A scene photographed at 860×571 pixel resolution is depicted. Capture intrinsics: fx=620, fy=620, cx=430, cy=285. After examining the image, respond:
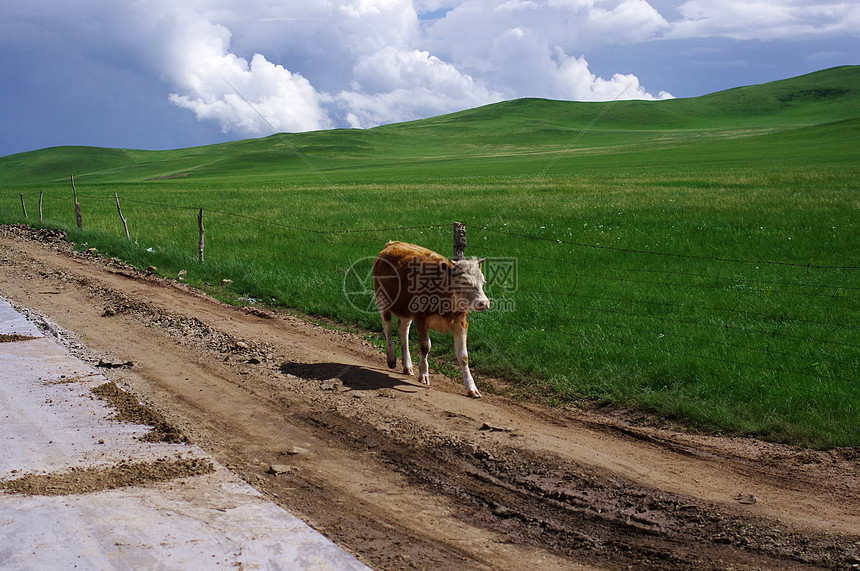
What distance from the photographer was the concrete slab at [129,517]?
4641 mm

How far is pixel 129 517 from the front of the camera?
516 centimetres

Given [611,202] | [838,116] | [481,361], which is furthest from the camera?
[838,116]

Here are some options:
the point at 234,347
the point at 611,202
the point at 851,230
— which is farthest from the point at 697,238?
the point at 234,347

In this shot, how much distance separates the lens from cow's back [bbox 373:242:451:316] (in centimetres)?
884

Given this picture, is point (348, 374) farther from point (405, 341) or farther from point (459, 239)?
point (459, 239)

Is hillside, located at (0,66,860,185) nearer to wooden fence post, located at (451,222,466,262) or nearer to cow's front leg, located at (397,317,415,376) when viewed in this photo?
wooden fence post, located at (451,222,466,262)

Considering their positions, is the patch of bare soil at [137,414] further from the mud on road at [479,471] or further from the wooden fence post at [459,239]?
the wooden fence post at [459,239]

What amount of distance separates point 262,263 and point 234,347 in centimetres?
706

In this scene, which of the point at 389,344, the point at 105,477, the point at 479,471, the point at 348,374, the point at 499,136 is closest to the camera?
the point at 105,477

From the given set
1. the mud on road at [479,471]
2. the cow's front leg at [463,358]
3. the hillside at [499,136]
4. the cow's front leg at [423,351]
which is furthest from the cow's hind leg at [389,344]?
the hillside at [499,136]

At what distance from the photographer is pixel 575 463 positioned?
6254 mm

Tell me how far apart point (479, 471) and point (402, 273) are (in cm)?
357

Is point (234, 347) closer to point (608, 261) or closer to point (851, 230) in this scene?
point (608, 261)

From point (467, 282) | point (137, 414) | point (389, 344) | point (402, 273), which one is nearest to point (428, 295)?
point (402, 273)
